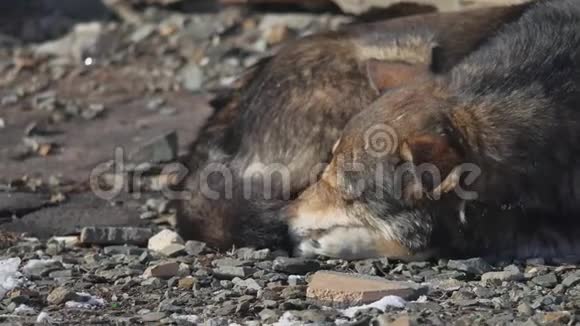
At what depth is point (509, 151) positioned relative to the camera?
16.5 ft

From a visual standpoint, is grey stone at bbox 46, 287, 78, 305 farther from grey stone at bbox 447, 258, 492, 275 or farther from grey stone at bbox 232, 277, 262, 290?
grey stone at bbox 447, 258, 492, 275

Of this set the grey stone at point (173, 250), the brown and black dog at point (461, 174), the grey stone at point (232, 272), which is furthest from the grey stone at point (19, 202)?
the grey stone at point (232, 272)

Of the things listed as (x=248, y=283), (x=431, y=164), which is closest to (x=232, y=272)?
(x=248, y=283)

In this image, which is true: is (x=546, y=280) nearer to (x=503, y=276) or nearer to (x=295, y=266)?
(x=503, y=276)

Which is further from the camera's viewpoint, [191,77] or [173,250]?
[191,77]

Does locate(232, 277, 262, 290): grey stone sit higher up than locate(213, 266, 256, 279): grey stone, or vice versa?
locate(213, 266, 256, 279): grey stone

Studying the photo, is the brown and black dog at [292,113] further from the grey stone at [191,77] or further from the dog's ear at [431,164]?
the grey stone at [191,77]

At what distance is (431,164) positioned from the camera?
498 centimetres

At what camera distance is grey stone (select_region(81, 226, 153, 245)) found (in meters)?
5.54

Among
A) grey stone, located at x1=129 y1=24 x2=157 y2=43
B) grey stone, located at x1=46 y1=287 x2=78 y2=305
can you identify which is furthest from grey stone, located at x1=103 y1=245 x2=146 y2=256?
grey stone, located at x1=129 y1=24 x2=157 y2=43

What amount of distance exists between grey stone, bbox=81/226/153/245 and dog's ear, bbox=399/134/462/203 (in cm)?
124

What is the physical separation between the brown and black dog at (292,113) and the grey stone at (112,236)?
7.1 inches

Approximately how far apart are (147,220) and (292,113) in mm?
926

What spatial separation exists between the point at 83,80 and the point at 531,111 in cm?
416
